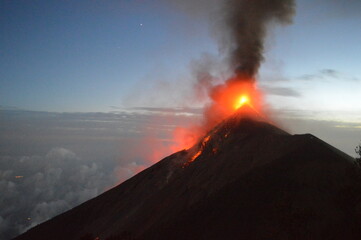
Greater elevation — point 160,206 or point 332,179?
point 332,179

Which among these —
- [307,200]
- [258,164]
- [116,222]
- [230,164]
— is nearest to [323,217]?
[307,200]

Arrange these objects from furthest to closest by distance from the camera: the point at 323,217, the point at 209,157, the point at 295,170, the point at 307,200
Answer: the point at 209,157 → the point at 295,170 → the point at 307,200 → the point at 323,217

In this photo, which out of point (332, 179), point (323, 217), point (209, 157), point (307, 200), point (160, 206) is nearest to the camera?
point (323, 217)

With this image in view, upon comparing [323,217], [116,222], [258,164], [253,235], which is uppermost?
[258,164]

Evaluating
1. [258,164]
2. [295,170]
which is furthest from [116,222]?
[295,170]

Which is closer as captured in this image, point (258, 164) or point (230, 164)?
point (258, 164)

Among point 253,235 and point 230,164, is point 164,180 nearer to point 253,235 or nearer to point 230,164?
point 230,164
